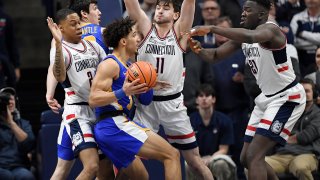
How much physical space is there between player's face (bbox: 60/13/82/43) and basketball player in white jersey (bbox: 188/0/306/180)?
129 centimetres

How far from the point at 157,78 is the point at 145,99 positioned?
53 centimetres

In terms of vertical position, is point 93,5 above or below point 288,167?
above

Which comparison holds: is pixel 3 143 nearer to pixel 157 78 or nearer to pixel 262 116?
pixel 157 78

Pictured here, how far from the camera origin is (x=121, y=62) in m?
10.3

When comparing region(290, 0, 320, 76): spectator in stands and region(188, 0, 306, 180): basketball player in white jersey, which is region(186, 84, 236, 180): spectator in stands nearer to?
region(290, 0, 320, 76): spectator in stands

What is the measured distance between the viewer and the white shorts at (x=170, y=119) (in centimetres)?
1130

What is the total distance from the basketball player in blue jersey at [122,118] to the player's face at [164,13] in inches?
33.7

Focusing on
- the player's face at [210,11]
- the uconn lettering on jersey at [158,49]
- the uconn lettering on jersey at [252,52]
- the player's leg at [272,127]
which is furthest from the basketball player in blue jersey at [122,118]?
the player's face at [210,11]

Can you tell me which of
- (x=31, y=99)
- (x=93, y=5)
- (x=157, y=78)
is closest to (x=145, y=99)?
(x=157, y=78)

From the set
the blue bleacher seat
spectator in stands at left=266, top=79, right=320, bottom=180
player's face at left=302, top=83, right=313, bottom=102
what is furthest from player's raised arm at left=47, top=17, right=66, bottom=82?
player's face at left=302, top=83, right=313, bottom=102

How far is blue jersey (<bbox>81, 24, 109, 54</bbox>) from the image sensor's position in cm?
1100

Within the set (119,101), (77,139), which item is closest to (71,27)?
(119,101)

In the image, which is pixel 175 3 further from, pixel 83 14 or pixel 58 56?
Answer: pixel 58 56

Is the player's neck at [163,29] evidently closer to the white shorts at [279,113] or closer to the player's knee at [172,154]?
the white shorts at [279,113]
